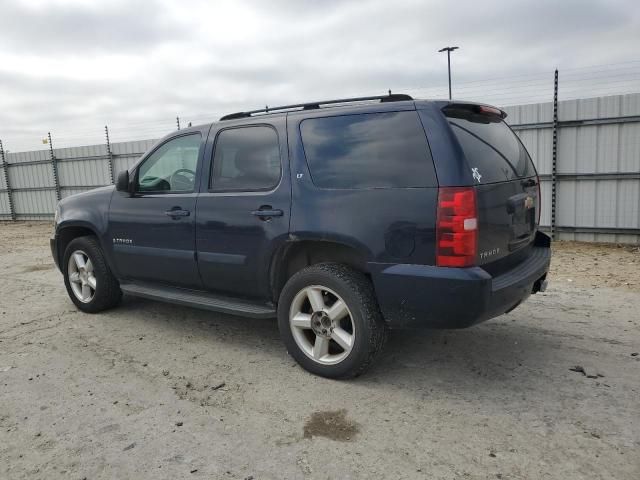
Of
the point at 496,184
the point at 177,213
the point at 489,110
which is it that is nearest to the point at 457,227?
the point at 496,184

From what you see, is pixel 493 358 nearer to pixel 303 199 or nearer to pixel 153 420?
pixel 303 199

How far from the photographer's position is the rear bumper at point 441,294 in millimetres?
2891

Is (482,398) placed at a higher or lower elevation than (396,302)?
lower

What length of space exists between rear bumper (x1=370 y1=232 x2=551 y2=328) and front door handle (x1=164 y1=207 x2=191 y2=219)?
1.78m

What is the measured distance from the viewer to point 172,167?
14.4 ft

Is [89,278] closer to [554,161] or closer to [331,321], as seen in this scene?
[331,321]

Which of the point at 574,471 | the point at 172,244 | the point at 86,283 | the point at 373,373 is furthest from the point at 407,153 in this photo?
the point at 86,283

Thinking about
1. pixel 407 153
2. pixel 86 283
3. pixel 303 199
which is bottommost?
pixel 86 283

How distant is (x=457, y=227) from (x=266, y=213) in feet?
4.61

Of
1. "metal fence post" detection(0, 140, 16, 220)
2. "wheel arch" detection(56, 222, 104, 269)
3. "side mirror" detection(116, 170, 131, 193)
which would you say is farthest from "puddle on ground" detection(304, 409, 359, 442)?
"metal fence post" detection(0, 140, 16, 220)

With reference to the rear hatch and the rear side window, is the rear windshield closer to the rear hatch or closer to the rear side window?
the rear hatch

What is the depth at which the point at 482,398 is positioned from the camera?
3.14m

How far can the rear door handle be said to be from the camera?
3568 millimetres

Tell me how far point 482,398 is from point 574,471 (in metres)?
0.81
